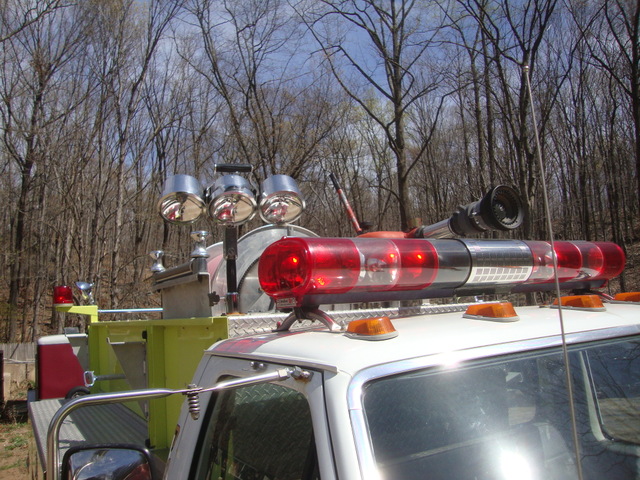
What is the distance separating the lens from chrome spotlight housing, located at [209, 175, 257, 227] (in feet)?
10.8

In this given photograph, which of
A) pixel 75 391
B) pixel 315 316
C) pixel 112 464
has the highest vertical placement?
pixel 315 316

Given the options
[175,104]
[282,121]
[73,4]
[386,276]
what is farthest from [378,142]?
[386,276]

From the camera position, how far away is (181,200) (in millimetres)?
3422

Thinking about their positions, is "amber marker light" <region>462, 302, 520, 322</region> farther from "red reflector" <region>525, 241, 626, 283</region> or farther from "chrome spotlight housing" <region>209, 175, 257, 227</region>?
"chrome spotlight housing" <region>209, 175, 257, 227</region>

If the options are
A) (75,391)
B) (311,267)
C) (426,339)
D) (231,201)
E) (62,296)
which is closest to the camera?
(426,339)

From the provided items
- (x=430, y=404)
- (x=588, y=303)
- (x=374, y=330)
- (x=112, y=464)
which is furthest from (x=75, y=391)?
(x=588, y=303)

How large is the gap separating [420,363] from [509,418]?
37 cm

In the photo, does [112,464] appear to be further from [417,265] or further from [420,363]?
[417,265]

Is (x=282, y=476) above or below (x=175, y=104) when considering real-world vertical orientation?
below

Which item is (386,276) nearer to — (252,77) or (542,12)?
(542,12)

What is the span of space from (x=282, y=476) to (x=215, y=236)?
684 inches

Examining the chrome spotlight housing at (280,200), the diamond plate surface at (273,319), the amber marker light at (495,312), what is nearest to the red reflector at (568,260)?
the diamond plate surface at (273,319)

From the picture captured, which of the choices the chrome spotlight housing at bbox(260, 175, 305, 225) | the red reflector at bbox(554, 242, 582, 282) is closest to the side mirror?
the red reflector at bbox(554, 242, 582, 282)

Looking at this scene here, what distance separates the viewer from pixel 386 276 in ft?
6.15
